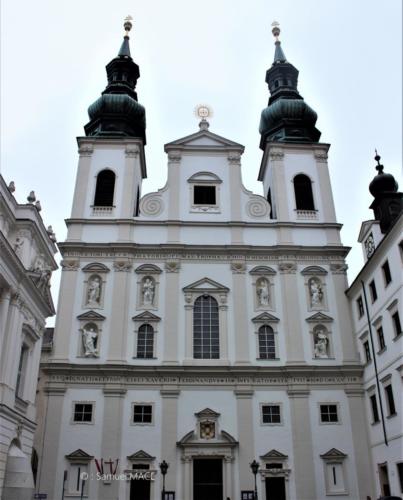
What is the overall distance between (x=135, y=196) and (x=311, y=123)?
12007 mm

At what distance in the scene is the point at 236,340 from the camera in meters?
25.4

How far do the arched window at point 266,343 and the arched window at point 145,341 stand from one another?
5.09 metres

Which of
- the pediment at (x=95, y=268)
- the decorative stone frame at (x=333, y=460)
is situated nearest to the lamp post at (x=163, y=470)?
the decorative stone frame at (x=333, y=460)

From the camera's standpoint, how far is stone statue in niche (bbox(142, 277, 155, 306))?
26.3 m

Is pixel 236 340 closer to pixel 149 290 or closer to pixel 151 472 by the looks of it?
pixel 149 290

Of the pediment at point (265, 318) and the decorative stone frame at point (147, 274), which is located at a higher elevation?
the decorative stone frame at point (147, 274)

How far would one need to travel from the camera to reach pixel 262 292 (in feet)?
87.8

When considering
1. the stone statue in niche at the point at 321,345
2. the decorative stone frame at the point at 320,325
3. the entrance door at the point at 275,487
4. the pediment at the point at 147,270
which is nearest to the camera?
the entrance door at the point at 275,487

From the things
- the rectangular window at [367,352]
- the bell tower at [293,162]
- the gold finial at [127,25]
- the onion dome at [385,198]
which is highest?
the gold finial at [127,25]

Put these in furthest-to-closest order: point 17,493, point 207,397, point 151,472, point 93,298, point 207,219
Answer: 1. point 207,219
2. point 93,298
3. point 207,397
4. point 151,472
5. point 17,493

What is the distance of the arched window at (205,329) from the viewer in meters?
25.3

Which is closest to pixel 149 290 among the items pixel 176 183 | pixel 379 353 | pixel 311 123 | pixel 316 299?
pixel 176 183

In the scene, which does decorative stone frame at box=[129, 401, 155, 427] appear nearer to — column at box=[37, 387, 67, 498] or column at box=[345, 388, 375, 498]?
column at box=[37, 387, 67, 498]

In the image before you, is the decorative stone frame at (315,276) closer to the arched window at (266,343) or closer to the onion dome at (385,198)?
the arched window at (266,343)
